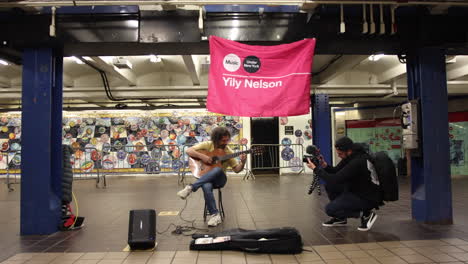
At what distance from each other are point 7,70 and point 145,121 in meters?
5.84

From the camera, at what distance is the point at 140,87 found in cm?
1070

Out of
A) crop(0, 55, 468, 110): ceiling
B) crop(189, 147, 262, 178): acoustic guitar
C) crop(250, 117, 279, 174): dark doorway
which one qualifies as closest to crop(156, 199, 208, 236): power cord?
crop(189, 147, 262, 178): acoustic guitar

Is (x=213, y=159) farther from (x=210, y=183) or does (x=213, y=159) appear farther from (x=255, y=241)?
(x=255, y=241)

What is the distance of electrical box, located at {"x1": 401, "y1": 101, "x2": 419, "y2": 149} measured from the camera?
5040 millimetres

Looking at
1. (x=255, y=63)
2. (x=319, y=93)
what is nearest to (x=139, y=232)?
(x=255, y=63)

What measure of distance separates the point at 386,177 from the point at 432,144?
1186mm

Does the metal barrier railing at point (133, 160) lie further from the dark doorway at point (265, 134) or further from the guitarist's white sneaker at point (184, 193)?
the guitarist's white sneaker at point (184, 193)

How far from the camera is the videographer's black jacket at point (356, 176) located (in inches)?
177

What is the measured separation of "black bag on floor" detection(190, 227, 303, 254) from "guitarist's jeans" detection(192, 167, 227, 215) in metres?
1.08

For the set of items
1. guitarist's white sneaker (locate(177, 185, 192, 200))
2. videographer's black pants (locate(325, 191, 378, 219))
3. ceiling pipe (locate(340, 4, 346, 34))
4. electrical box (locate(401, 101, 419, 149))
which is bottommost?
videographer's black pants (locate(325, 191, 378, 219))

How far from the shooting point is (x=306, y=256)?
361cm

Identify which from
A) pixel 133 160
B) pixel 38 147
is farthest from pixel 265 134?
pixel 38 147

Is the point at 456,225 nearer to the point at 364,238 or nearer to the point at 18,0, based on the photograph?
the point at 364,238

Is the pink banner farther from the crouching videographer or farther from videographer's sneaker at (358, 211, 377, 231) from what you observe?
videographer's sneaker at (358, 211, 377, 231)
